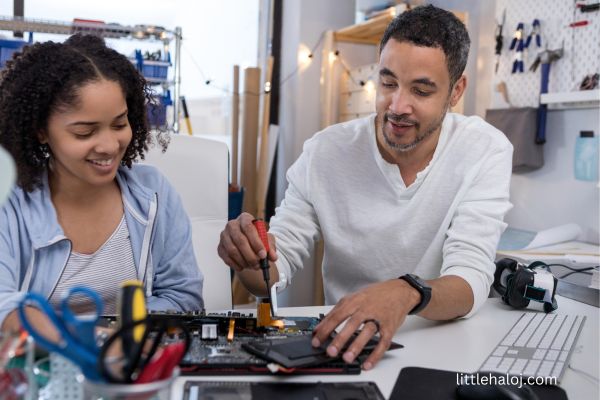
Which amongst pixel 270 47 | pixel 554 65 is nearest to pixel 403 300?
pixel 554 65

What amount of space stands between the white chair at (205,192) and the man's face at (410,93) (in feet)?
1.34

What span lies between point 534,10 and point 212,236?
5.46 ft

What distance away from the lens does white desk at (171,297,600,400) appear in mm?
757

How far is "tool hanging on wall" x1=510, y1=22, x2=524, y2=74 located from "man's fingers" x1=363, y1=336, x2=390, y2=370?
72.7 inches

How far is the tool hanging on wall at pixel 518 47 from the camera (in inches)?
92.7

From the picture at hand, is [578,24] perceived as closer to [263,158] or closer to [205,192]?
[205,192]

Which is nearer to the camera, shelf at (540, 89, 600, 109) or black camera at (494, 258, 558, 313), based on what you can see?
black camera at (494, 258, 558, 313)

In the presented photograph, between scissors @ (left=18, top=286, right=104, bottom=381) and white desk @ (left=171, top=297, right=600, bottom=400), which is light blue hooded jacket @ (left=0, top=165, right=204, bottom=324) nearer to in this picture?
white desk @ (left=171, top=297, right=600, bottom=400)

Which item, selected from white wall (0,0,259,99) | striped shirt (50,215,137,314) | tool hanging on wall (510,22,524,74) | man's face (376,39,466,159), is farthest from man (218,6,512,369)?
white wall (0,0,259,99)

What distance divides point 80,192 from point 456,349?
0.72m

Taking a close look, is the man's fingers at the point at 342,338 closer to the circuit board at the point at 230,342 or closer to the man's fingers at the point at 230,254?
the circuit board at the point at 230,342

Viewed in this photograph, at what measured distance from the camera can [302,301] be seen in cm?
330

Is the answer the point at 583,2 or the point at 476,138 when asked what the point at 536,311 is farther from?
the point at 583,2

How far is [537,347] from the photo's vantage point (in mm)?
933
